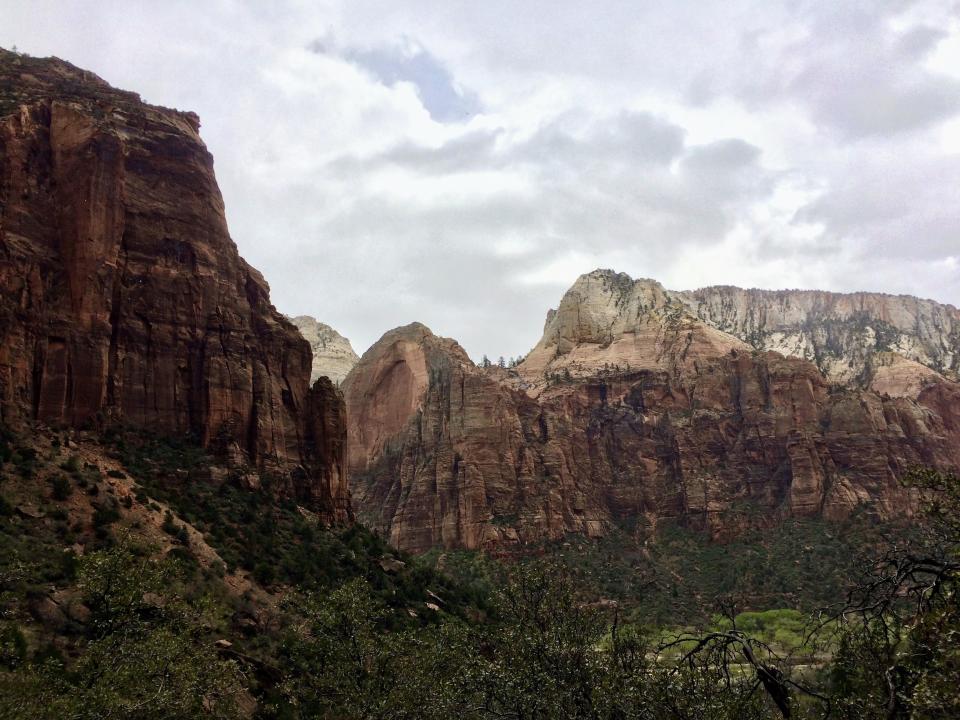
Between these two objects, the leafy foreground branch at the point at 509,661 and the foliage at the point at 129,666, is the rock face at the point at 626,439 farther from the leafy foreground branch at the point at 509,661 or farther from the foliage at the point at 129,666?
the foliage at the point at 129,666

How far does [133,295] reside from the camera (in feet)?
200

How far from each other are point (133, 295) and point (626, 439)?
92321 mm

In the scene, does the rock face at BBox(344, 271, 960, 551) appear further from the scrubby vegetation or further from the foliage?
the foliage

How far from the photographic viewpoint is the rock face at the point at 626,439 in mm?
121438

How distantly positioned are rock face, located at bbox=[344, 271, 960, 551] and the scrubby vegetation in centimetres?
5119

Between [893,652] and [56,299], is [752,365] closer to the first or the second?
[56,299]

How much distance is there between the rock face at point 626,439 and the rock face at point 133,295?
2059 inches

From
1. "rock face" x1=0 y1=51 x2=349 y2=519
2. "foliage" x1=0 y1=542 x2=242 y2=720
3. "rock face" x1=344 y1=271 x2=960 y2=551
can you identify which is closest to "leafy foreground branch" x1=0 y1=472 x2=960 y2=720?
"foliage" x1=0 y1=542 x2=242 y2=720

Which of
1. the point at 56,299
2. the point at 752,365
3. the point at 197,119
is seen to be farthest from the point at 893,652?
the point at 752,365

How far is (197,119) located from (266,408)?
25.8 metres

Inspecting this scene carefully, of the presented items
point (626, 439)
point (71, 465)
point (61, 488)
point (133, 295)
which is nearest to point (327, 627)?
point (61, 488)

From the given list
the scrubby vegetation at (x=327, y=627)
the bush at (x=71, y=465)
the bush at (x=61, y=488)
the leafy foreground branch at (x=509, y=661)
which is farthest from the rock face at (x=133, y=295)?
the leafy foreground branch at (x=509, y=661)

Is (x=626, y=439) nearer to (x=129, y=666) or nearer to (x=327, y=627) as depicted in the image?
(x=327, y=627)

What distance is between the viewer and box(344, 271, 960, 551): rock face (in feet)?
398
